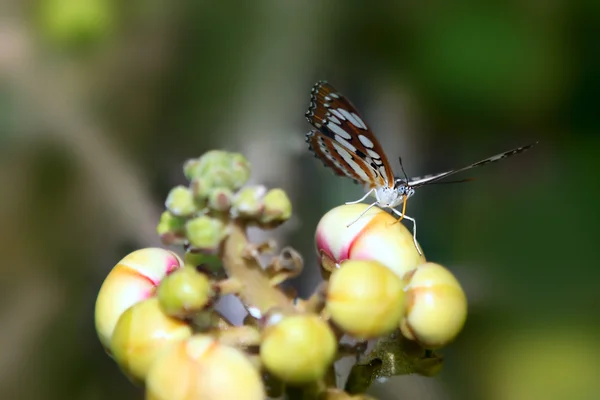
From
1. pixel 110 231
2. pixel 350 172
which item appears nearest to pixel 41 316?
pixel 110 231

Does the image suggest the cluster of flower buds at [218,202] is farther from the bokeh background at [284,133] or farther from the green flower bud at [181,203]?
the bokeh background at [284,133]

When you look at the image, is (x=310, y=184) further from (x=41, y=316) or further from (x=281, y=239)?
(x=41, y=316)

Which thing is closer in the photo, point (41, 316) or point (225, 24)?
point (41, 316)

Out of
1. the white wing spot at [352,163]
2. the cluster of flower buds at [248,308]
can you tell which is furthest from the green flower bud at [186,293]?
the white wing spot at [352,163]

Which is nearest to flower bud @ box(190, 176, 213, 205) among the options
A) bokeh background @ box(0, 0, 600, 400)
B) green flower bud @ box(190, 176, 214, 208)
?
green flower bud @ box(190, 176, 214, 208)

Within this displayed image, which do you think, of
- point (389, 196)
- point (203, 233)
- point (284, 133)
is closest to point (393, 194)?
point (389, 196)

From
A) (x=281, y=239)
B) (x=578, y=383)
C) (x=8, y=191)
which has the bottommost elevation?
(x=578, y=383)

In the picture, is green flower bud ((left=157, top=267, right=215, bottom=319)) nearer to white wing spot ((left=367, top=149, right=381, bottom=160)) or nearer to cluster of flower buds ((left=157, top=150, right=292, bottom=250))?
cluster of flower buds ((left=157, top=150, right=292, bottom=250))

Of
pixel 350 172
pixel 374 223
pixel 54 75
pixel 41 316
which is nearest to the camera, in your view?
pixel 374 223
